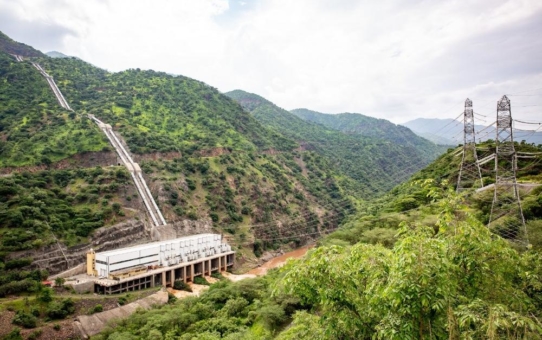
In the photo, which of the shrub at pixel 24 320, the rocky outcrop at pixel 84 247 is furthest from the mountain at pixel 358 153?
the shrub at pixel 24 320

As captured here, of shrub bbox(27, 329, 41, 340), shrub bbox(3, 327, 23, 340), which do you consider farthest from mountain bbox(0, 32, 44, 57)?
shrub bbox(27, 329, 41, 340)

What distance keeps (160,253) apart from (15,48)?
330 feet

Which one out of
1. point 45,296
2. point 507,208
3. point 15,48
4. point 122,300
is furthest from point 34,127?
point 507,208

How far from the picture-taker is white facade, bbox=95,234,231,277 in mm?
40312

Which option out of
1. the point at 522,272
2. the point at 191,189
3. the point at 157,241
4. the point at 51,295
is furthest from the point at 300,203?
the point at 522,272

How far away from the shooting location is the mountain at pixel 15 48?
102594 millimetres

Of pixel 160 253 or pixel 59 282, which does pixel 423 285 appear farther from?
pixel 160 253

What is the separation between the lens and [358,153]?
13188 centimetres

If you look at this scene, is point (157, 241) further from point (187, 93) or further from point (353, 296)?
point (187, 93)

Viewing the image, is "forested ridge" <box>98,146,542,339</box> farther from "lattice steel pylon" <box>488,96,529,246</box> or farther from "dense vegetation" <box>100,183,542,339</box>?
"lattice steel pylon" <box>488,96,529,246</box>

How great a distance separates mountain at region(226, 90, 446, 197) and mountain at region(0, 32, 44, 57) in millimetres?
81739

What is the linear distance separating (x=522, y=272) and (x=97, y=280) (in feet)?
137

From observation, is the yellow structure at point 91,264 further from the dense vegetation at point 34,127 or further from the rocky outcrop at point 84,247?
the dense vegetation at point 34,127

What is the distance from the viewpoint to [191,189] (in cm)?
6291
